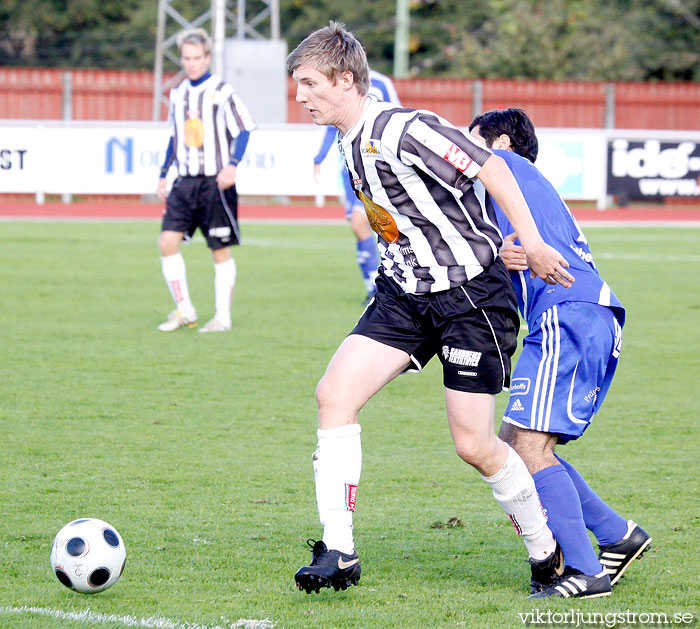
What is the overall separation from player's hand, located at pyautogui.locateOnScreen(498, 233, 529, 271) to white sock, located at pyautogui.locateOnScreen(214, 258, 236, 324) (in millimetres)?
5557

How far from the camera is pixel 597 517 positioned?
165 inches

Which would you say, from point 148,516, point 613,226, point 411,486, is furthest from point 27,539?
point 613,226

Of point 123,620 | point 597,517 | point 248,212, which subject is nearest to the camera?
point 123,620

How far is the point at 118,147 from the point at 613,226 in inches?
350

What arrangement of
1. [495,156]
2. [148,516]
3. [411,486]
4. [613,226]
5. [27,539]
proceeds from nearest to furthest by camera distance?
1. [495,156]
2. [27,539]
3. [148,516]
4. [411,486]
5. [613,226]

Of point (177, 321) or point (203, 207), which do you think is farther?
point (177, 321)

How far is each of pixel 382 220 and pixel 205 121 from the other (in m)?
5.64

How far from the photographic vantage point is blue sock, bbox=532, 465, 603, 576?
3.95 m

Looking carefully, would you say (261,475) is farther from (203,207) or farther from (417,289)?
(203,207)

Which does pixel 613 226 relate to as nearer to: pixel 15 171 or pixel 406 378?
pixel 15 171

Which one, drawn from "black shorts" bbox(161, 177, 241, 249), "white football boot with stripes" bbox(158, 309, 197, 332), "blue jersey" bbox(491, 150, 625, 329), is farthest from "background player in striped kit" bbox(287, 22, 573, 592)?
"white football boot with stripes" bbox(158, 309, 197, 332)

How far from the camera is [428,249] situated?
3904 mm

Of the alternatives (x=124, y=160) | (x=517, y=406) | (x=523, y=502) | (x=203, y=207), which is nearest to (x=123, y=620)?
(x=523, y=502)


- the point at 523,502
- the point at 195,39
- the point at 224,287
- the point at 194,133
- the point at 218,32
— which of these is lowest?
the point at 523,502
